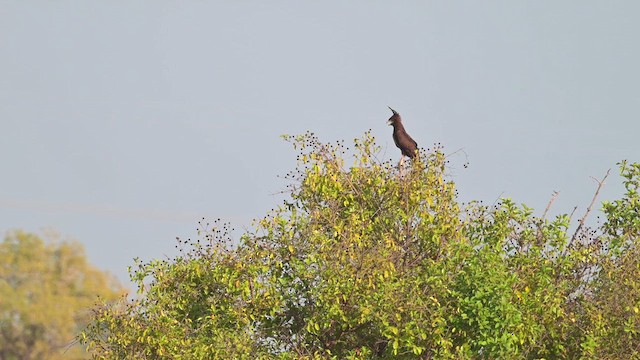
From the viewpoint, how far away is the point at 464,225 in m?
16.9

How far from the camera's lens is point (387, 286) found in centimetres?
1481

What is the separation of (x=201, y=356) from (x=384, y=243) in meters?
3.33

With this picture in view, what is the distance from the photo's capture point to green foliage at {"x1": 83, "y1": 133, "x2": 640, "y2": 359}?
14.9m

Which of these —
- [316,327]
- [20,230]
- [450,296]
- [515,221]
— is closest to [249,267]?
[316,327]

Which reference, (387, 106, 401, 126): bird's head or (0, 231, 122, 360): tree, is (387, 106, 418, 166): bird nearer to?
(387, 106, 401, 126): bird's head

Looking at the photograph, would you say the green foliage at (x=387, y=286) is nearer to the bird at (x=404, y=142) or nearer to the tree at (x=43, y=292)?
the bird at (x=404, y=142)

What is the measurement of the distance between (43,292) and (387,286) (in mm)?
27596

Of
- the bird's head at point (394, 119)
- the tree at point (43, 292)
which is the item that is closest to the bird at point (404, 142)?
the bird's head at point (394, 119)

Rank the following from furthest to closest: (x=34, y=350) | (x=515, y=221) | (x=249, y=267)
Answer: (x=34, y=350) < (x=515, y=221) < (x=249, y=267)

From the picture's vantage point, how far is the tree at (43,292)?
130 ft

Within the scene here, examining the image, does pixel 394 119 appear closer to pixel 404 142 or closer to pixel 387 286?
pixel 404 142

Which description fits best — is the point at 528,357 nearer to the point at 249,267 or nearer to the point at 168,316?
the point at 249,267

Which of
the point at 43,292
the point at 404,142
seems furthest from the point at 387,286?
the point at 43,292

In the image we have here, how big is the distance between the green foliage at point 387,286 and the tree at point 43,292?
23.0m
